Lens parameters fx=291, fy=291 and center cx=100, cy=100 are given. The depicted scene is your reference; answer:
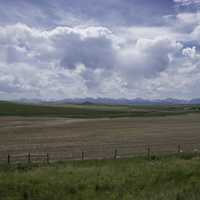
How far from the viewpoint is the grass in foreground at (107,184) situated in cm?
1257

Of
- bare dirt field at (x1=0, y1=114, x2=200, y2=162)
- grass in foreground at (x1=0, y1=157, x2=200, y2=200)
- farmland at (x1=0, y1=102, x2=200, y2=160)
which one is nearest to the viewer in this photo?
grass in foreground at (x1=0, y1=157, x2=200, y2=200)

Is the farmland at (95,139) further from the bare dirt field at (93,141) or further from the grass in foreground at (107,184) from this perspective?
the grass in foreground at (107,184)

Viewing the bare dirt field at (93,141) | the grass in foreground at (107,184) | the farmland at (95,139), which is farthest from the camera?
the bare dirt field at (93,141)

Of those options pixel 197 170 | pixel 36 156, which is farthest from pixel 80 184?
pixel 36 156

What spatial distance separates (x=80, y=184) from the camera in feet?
49.4

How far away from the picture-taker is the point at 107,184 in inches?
587

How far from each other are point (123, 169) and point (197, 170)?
4619 millimetres

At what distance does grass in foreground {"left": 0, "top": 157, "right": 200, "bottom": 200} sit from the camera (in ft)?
41.2

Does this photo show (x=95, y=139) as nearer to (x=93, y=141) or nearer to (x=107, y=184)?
(x=93, y=141)

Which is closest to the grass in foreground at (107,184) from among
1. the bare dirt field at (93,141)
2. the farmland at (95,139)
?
the farmland at (95,139)

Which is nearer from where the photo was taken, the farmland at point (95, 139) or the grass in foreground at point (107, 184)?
the grass in foreground at point (107, 184)

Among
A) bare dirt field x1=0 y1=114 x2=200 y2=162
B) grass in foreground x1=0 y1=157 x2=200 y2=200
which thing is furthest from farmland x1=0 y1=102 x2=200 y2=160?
grass in foreground x1=0 y1=157 x2=200 y2=200

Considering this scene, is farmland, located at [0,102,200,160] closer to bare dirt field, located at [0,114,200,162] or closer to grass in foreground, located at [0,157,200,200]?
bare dirt field, located at [0,114,200,162]

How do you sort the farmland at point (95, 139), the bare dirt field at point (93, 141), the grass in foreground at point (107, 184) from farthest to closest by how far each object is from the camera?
the bare dirt field at point (93, 141) → the farmland at point (95, 139) → the grass in foreground at point (107, 184)
